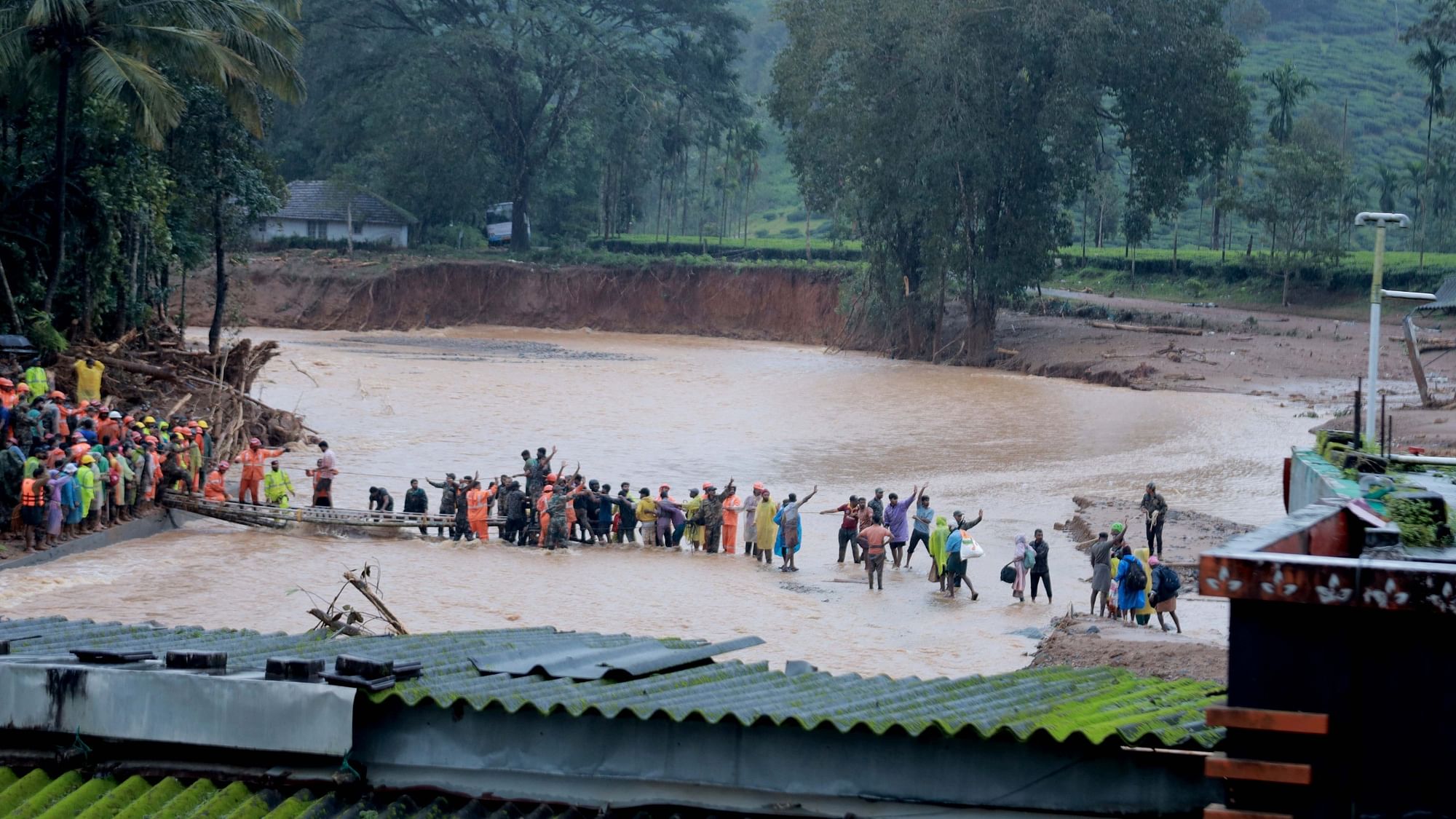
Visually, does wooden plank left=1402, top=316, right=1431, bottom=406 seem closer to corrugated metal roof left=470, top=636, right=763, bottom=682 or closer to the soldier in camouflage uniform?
the soldier in camouflage uniform

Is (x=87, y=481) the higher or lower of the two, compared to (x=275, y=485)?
higher

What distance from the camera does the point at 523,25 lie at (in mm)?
65812

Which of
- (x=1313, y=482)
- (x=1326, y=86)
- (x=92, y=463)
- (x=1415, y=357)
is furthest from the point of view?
(x=1326, y=86)

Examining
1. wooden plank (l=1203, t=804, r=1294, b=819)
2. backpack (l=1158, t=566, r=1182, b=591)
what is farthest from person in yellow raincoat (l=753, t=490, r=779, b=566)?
wooden plank (l=1203, t=804, r=1294, b=819)

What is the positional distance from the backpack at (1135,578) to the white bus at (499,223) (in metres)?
58.9

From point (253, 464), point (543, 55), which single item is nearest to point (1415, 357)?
point (253, 464)

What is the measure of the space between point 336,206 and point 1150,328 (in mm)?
37143

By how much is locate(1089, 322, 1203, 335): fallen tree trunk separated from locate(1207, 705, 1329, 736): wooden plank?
48574 millimetres

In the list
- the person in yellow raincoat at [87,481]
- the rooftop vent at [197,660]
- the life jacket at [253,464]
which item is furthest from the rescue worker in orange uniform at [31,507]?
the rooftop vent at [197,660]

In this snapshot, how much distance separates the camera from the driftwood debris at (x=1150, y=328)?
51156 mm

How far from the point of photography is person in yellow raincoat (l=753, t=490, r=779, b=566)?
2103cm

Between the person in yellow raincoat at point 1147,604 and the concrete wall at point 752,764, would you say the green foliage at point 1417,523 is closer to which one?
the concrete wall at point 752,764

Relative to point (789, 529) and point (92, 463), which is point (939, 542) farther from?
point (92, 463)

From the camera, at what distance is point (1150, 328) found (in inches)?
2028
